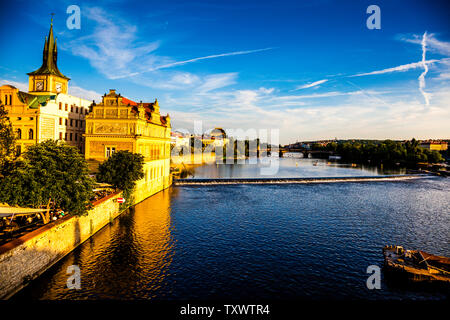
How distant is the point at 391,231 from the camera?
33.6m

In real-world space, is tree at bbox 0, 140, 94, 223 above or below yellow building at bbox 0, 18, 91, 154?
below

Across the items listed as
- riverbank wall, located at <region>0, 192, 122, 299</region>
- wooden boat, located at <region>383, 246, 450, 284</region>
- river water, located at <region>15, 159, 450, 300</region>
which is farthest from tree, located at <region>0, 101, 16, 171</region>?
wooden boat, located at <region>383, 246, 450, 284</region>

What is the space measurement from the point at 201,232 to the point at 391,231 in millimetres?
22693

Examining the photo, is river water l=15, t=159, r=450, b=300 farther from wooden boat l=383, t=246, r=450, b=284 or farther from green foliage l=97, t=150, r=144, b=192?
green foliage l=97, t=150, r=144, b=192

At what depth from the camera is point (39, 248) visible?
63.4 feet

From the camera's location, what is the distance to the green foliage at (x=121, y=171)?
36.8 meters

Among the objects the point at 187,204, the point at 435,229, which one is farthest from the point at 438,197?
the point at 187,204

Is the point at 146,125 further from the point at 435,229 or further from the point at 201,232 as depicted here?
the point at 435,229

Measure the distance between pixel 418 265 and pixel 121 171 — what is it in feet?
109

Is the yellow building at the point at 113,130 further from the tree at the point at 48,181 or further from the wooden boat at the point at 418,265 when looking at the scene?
the wooden boat at the point at 418,265

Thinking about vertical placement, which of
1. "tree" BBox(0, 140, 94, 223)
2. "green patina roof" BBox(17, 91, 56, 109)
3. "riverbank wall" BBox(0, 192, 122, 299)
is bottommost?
"riverbank wall" BBox(0, 192, 122, 299)

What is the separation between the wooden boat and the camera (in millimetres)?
20906

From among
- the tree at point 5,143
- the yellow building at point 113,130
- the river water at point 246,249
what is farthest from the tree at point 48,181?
the yellow building at point 113,130

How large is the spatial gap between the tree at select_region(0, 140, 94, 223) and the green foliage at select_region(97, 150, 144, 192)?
Result: 36.8 ft
